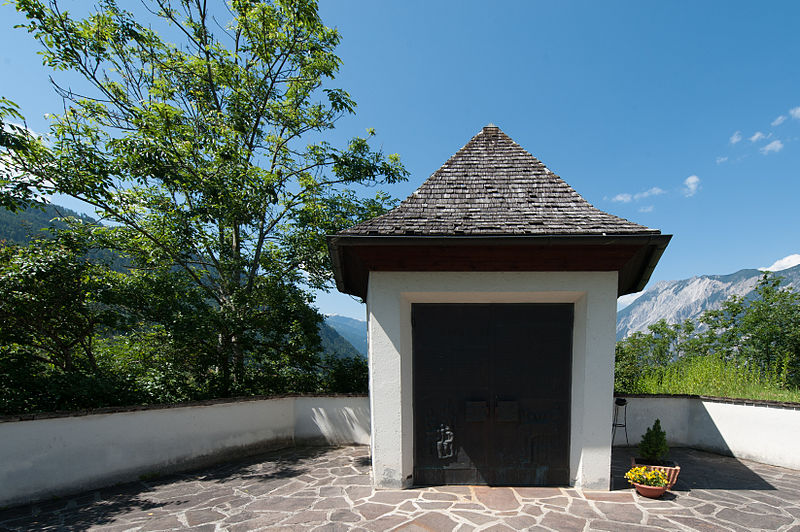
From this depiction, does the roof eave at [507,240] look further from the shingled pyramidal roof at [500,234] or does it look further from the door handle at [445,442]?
the door handle at [445,442]

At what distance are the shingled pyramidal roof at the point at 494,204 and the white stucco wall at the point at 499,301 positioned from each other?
27.1 inches

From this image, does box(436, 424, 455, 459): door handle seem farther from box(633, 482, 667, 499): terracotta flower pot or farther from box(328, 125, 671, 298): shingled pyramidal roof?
box(633, 482, 667, 499): terracotta flower pot

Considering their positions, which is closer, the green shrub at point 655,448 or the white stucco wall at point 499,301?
the white stucco wall at point 499,301

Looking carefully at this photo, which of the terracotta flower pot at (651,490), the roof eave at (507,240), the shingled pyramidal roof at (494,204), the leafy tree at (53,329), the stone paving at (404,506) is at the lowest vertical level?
the stone paving at (404,506)

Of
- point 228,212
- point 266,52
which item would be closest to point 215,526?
point 228,212

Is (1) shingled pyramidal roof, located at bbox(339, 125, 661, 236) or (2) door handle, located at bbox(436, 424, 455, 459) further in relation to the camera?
(2) door handle, located at bbox(436, 424, 455, 459)

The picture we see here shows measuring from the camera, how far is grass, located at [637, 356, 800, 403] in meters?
7.41

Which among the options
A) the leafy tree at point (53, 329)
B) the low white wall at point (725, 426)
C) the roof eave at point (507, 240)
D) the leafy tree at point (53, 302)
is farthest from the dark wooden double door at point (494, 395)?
the leafy tree at point (53, 302)

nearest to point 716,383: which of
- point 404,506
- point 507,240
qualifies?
point 507,240

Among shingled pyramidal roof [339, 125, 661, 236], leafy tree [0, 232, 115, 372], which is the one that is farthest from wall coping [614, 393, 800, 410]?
leafy tree [0, 232, 115, 372]

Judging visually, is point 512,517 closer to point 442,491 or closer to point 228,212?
point 442,491

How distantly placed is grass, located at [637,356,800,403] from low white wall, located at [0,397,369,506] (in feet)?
25.4

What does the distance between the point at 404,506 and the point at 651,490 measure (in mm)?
3418

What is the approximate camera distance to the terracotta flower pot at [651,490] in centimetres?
465
